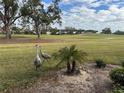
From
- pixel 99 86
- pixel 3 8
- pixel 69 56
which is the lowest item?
pixel 99 86

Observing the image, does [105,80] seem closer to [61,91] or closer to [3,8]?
[61,91]

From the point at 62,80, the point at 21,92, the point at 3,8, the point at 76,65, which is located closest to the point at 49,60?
the point at 76,65

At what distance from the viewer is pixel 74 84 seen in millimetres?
11969

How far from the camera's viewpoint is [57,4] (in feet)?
174

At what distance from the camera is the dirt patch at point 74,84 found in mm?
11492

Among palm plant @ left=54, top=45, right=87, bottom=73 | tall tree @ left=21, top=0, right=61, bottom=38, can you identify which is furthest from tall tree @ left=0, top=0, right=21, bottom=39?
palm plant @ left=54, top=45, right=87, bottom=73

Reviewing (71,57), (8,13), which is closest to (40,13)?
(8,13)

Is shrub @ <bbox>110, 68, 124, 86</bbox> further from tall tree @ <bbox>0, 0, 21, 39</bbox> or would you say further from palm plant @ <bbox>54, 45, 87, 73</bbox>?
tall tree @ <bbox>0, 0, 21, 39</bbox>

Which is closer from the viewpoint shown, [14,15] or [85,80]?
[85,80]

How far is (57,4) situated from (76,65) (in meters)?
40.3

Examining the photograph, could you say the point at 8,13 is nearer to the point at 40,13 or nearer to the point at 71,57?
the point at 40,13

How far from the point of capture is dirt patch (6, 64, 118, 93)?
452 inches

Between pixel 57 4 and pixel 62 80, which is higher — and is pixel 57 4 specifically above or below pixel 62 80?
above

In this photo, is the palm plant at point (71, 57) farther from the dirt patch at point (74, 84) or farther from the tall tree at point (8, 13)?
the tall tree at point (8, 13)
